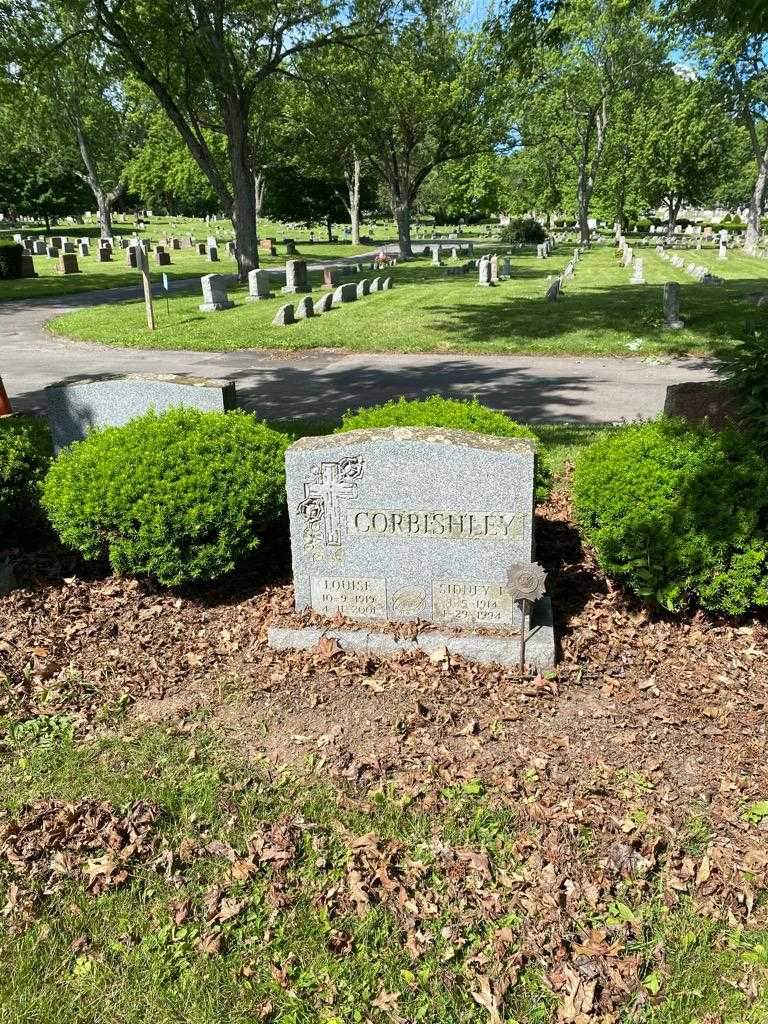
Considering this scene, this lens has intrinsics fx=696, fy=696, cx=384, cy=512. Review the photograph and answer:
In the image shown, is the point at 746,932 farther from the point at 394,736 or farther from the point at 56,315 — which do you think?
the point at 56,315

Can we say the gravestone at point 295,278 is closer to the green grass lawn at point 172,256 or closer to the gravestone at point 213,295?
the gravestone at point 213,295

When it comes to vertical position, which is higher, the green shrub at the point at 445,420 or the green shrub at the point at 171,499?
the green shrub at the point at 445,420

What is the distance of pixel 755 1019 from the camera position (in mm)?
2781

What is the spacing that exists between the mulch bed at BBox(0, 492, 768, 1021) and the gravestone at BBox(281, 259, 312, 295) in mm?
23570

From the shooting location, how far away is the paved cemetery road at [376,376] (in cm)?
1169

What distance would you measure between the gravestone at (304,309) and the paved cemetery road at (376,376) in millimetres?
4740

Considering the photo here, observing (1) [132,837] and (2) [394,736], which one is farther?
(2) [394,736]

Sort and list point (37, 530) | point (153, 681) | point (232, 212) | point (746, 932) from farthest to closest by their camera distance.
Result: point (232, 212) → point (37, 530) → point (153, 681) → point (746, 932)

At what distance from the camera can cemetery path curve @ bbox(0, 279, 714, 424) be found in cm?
1168

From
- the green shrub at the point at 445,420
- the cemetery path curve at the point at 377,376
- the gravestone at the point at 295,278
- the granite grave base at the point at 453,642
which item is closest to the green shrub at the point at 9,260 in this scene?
the gravestone at the point at 295,278

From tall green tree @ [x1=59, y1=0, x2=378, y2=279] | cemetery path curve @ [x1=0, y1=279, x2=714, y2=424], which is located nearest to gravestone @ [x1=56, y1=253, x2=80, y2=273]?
tall green tree @ [x1=59, y1=0, x2=378, y2=279]

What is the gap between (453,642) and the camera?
5012 mm

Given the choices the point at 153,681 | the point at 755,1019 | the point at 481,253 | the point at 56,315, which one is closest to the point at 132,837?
the point at 153,681

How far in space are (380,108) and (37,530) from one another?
124 ft
